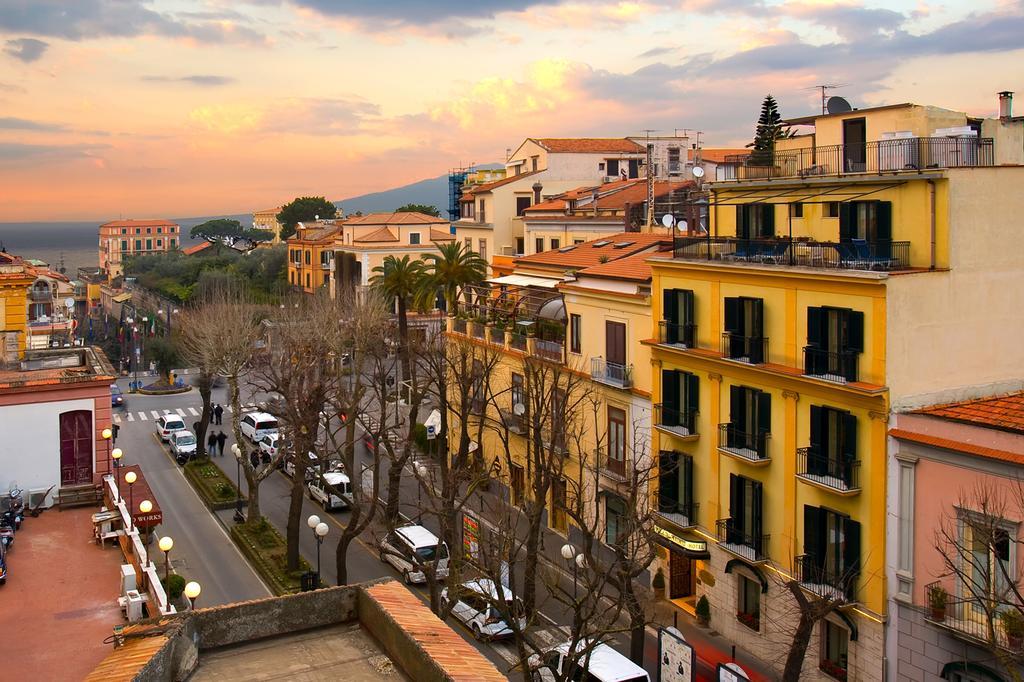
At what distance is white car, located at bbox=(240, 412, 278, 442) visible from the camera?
55.9 metres

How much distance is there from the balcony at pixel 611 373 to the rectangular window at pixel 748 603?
8.11 meters

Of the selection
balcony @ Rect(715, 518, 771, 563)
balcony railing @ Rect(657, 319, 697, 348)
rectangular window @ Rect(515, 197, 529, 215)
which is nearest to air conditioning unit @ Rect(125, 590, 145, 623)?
balcony @ Rect(715, 518, 771, 563)

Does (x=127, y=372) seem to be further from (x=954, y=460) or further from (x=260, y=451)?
(x=954, y=460)

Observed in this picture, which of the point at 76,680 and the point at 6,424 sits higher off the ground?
the point at 6,424

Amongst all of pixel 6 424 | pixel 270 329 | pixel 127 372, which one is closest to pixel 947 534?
pixel 6 424

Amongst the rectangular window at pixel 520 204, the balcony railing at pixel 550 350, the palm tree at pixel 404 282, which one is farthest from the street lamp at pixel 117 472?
the rectangular window at pixel 520 204

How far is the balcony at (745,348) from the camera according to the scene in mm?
29422

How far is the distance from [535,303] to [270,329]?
1135 inches

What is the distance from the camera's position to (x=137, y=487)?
27.1 m

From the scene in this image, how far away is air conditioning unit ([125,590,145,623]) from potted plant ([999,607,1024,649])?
17661 mm

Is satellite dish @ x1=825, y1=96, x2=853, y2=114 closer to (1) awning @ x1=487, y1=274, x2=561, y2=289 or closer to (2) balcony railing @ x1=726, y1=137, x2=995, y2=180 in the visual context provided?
(2) balcony railing @ x1=726, y1=137, x2=995, y2=180

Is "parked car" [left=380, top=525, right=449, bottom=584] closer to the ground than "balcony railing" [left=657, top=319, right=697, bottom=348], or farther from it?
closer to the ground

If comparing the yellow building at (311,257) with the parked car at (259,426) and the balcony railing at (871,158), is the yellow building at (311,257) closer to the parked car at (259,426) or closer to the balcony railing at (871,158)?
the parked car at (259,426)

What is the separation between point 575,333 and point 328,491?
1305cm
